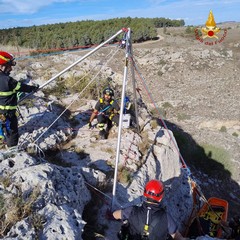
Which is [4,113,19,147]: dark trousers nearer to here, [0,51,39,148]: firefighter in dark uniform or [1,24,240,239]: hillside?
[0,51,39,148]: firefighter in dark uniform

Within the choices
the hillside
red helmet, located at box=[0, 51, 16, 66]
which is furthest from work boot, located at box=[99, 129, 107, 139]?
red helmet, located at box=[0, 51, 16, 66]

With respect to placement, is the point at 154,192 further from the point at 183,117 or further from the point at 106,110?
the point at 183,117

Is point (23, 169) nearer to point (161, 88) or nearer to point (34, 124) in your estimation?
point (34, 124)

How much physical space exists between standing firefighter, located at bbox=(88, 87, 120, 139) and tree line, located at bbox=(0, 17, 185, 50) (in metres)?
17.9

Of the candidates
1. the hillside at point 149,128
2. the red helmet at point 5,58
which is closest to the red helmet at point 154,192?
the hillside at point 149,128

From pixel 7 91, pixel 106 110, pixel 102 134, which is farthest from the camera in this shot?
pixel 106 110

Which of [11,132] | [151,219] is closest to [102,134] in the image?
[11,132]

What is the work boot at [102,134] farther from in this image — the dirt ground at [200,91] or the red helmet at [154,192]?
the red helmet at [154,192]

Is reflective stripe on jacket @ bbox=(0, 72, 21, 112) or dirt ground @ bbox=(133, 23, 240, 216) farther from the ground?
reflective stripe on jacket @ bbox=(0, 72, 21, 112)

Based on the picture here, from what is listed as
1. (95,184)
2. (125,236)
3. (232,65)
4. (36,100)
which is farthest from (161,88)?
(125,236)

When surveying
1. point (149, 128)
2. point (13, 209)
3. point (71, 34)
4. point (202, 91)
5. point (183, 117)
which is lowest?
point (183, 117)

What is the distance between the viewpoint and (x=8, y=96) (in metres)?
6.48

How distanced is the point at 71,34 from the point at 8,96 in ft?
97.4

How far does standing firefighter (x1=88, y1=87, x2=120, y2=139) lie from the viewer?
9.04 meters
